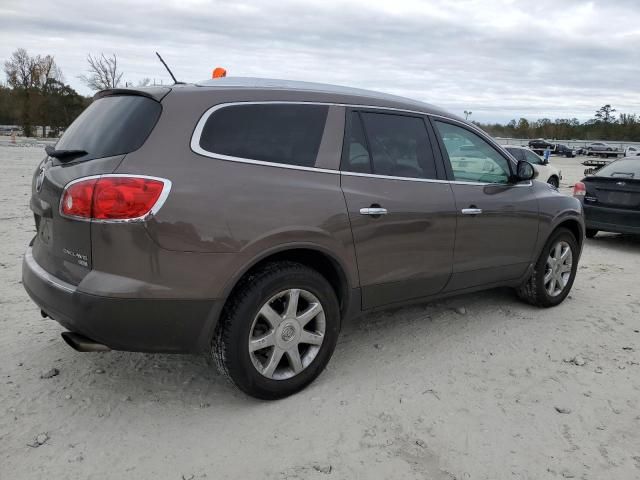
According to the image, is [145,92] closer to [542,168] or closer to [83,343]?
[83,343]

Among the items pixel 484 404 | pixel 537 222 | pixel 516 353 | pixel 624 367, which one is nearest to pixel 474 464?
pixel 484 404

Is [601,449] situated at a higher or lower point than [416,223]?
lower

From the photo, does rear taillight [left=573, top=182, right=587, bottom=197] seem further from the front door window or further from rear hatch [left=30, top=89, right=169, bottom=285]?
rear hatch [left=30, top=89, right=169, bottom=285]

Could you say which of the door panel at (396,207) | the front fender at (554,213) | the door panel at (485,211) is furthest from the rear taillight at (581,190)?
the door panel at (396,207)

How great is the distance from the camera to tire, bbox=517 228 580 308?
4.91 m

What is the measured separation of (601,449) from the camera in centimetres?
285

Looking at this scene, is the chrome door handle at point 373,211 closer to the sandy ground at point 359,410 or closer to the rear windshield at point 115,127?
the sandy ground at point 359,410

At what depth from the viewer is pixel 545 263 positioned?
4.92 metres

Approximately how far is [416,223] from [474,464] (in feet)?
5.11

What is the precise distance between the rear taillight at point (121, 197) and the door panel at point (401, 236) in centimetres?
116

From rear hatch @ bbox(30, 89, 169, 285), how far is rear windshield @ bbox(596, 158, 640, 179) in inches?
299

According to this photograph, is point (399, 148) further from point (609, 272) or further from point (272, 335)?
point (609, 272)

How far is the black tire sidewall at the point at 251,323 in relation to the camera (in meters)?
2.93

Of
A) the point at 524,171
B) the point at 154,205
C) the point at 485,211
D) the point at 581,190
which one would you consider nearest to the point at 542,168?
the point at 581,190
